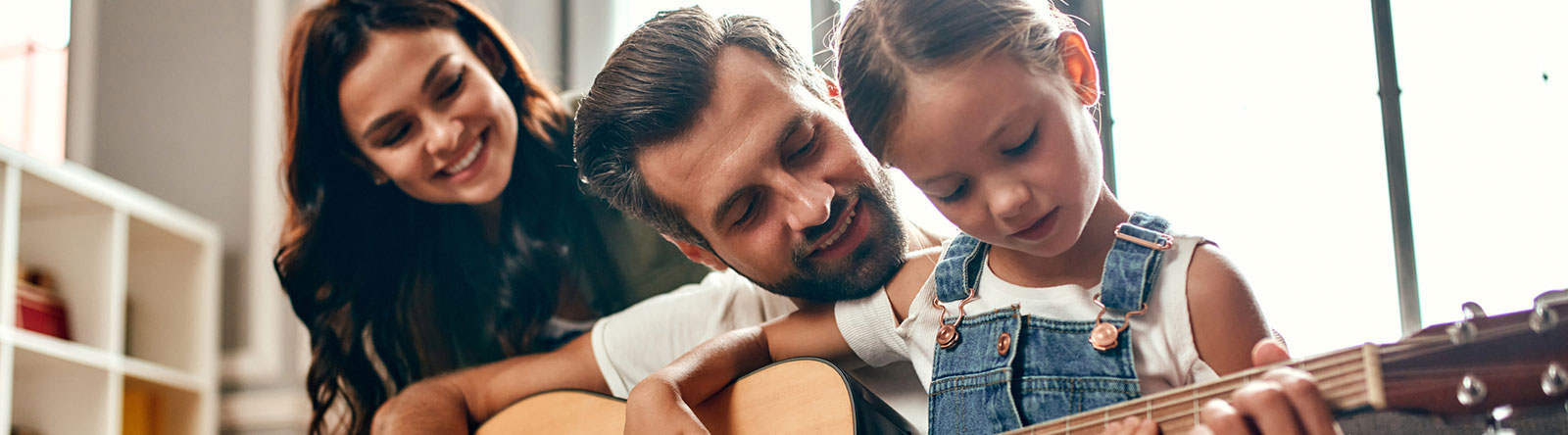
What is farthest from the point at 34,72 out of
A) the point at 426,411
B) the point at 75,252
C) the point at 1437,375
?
the point at 1437,375

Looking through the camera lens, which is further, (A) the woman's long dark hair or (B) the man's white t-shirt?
(A) the woman's long dark hair

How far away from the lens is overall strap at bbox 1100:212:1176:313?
746mm

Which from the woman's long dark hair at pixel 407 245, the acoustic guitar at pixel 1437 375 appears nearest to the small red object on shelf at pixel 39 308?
the woman's long dark hair at pixel 407 245

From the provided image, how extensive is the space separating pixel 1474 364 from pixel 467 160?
1.04 meters

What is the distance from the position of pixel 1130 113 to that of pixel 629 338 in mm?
518

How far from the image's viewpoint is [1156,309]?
747 millimetres

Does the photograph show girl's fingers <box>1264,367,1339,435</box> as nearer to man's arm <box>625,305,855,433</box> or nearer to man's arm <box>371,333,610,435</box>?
man's arm <box>625,305,855,433</box>

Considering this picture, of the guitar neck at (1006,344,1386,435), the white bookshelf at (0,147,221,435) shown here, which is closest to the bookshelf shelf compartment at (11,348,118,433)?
the white bookshelf at (0,147,221,435)

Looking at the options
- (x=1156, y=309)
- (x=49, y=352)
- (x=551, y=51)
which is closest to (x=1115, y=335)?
(x=1156, y=309)

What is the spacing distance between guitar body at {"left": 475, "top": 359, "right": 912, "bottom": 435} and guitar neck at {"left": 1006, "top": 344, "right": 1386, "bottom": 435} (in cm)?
15

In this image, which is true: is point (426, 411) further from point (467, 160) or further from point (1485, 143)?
point (1485, 143)

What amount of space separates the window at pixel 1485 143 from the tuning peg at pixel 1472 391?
19.9 inches

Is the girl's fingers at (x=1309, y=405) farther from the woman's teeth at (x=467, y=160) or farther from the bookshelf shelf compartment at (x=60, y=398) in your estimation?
Answer: the bookshelf shelf compartment at (x=60, y=398)

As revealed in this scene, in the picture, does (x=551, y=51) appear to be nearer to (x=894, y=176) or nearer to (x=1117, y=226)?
(x=894, y=176)
